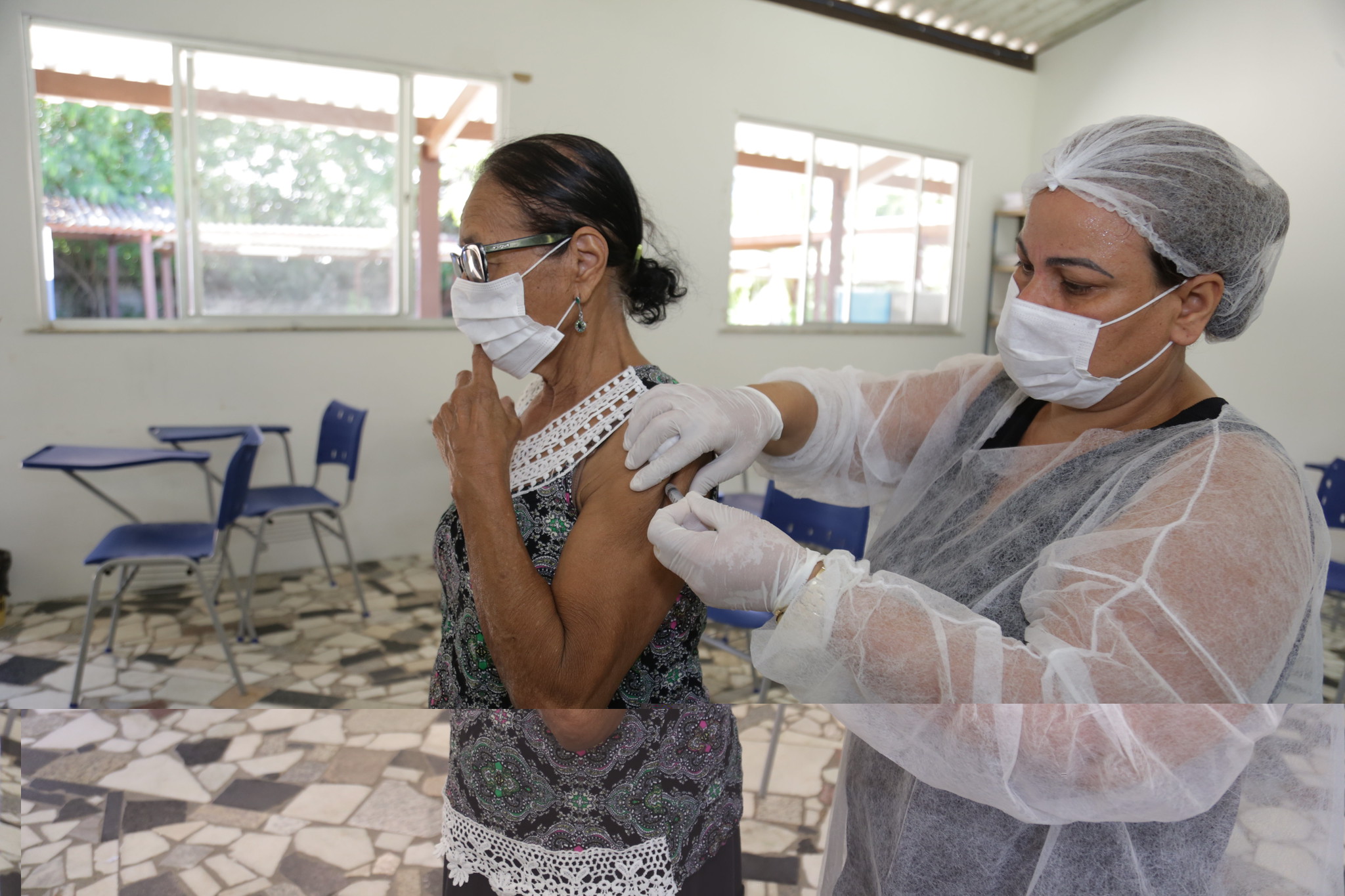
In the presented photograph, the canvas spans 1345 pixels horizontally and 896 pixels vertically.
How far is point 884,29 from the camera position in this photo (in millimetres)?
3652

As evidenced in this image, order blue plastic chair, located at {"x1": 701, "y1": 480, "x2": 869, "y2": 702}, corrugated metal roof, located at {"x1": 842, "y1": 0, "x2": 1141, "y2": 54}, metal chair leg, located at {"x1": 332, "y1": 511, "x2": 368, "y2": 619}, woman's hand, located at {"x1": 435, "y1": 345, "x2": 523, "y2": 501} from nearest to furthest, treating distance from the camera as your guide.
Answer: woman's hand, located at {"x1": 435, "y1": 345, "x2": 523, "y2": 501} → blue plastic chair, located at {"x1": 701, "y1": 480, "x2": 869, "y2": 702} → corrugated metal roof, located at {"x1": 842, "y1": 0, "x2": 1141, "y2": 54} → metal chair leg, located at {"x1": 332, "y1": 511, "x2": 368, "y2": 619}

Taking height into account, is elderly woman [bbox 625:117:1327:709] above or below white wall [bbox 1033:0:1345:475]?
below

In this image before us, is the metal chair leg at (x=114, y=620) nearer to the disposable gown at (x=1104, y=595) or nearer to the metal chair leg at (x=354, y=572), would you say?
the metal chair leg at (x=354, y=572)

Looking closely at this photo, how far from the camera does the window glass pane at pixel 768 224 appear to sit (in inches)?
159

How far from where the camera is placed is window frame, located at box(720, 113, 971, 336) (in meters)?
4.03

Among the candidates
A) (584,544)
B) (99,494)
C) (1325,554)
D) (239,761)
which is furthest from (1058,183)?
(99,494)

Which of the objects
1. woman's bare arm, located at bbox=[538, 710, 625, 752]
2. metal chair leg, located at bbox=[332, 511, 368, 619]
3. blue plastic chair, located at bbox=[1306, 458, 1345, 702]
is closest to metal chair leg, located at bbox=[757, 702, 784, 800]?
woman's bare arm, located at bbox=[538, 710, 625, 752]

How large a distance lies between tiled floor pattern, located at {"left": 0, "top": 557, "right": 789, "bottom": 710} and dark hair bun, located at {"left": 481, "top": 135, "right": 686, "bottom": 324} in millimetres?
1706

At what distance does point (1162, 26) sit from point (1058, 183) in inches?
111

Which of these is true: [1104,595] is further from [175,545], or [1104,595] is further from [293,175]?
[293,175]

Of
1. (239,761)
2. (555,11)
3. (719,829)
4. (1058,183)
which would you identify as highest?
(555,11)

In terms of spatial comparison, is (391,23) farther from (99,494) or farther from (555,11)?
(99,494)

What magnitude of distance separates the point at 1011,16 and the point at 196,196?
3.32m

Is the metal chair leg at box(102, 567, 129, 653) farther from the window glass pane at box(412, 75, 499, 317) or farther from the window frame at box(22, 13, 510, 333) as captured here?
the window glass pane at box(412, 75, 499, 317)
